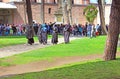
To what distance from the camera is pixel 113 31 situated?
19.5 meters

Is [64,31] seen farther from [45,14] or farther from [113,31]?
[45,14]

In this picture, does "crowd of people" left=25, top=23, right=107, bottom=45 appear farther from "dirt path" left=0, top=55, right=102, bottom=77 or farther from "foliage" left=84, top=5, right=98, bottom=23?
"dirt path" left=0, top=55, right=102, bottom=77

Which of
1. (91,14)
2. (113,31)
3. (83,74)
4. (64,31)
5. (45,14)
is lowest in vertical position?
(45,14)

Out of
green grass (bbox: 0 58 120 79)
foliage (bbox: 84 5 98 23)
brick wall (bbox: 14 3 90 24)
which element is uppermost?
green grass (bbox: 0 58 120 79)

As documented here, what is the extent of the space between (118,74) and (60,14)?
171 ft

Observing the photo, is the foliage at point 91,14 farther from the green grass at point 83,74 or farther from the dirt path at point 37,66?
the green grass at point 83,74

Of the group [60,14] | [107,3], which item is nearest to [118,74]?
[60,14]

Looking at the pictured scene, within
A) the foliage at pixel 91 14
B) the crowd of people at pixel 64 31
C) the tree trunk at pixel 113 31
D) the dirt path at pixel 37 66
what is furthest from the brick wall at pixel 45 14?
the tree trunk at pixel 113 31

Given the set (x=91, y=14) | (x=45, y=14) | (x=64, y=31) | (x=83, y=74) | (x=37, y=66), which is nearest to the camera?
(x=83, y=74)

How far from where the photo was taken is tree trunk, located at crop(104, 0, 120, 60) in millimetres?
19016

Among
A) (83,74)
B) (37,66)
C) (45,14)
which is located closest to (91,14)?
(45,14)

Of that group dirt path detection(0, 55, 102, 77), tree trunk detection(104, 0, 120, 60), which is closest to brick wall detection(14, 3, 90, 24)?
dirt path detection(0, 55, 102, 77)

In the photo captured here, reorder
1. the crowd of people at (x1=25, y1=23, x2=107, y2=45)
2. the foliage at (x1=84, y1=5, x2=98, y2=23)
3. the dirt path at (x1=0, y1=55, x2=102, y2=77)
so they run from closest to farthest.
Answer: the dirt path at (x1=0, y1=55, x2=102, y2=77) < the crowd of people at (x1=25, y1=23, x2=107, y2=45) < the foliage at (x1=84, y1=5, x2=98, y2=23)

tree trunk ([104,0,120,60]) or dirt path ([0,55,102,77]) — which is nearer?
tree trunk ([104,0,120,60])
